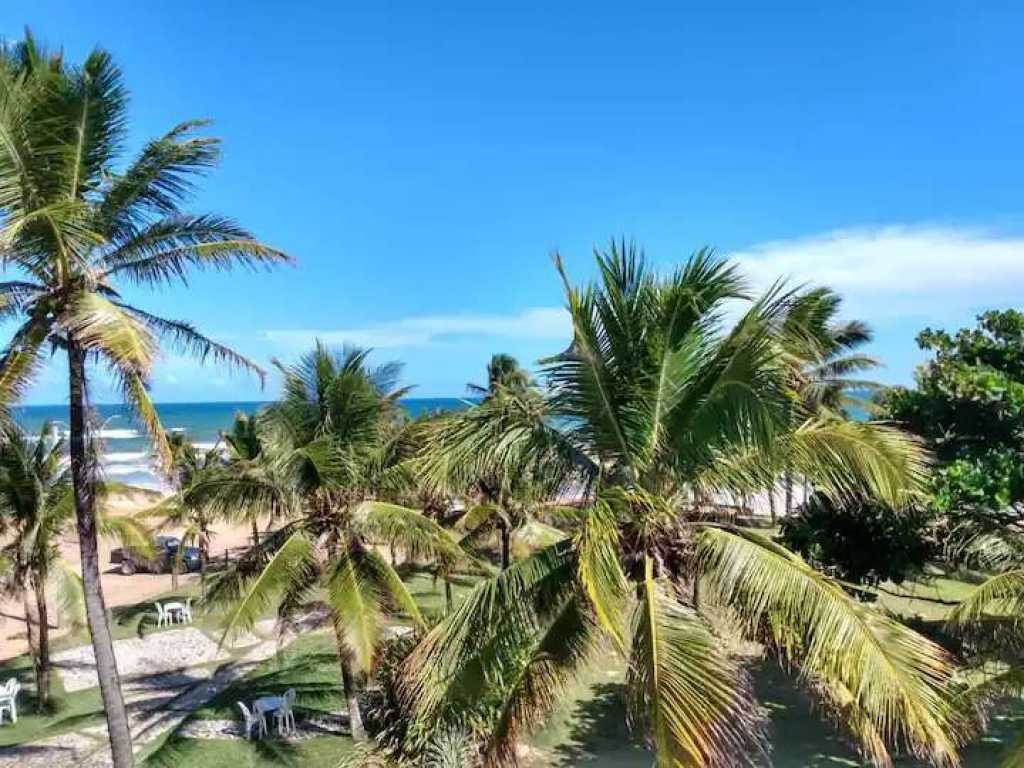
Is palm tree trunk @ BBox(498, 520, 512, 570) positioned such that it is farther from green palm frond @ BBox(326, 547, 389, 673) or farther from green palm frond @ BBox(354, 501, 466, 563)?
green palm frond @ BBox(326, 547, 389, 673)

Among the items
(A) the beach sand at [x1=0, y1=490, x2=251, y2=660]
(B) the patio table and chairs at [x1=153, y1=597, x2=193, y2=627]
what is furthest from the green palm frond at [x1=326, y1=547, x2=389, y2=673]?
(B) the patio table and chairs at [x1=153, y1=597, x2=193, y2=627]

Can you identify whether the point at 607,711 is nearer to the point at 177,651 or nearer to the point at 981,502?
the point at 981,502

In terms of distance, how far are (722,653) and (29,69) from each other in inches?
346

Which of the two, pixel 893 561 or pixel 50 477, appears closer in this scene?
pixel 893 561

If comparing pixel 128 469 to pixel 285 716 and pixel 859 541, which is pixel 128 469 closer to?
pixel 285 716

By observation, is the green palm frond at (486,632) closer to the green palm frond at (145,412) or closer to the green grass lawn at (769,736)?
the green palm frond at (145,412)

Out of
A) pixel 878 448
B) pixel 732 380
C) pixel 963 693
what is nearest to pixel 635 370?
pixel 732 380

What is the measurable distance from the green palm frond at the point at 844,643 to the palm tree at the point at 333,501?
5.27 metres

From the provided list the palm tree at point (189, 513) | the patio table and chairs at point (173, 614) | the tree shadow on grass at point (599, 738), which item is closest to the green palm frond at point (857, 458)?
the tree shadow on grass at point (599, 738)

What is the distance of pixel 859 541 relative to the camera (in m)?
11.2

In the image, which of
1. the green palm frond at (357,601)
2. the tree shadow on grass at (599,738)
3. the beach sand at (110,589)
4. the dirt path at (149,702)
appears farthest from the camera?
the beach sand at (110,589)

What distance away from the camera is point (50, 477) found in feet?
45.9

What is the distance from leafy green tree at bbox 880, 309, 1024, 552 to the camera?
28.2 ft

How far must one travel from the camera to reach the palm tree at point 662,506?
5617mm
